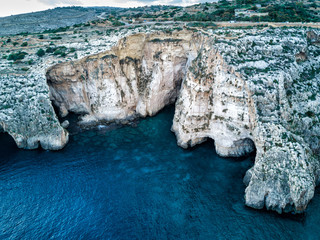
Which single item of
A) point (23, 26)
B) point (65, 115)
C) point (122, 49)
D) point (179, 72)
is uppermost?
point (23, 26)

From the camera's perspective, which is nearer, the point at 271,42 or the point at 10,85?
the point at 271,42

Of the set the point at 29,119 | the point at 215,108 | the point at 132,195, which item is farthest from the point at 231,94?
the point at 29,119

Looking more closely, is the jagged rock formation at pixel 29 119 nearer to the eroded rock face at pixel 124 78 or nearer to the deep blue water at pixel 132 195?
the deep blue water at pixel 132 195

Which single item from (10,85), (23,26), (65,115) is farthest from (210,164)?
(23,26)

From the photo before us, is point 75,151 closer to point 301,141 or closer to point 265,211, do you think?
point 265,211

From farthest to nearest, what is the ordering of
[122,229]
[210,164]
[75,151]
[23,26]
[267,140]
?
[23,26]
[75,151]
[210,164]
[267,140]
[122,229]

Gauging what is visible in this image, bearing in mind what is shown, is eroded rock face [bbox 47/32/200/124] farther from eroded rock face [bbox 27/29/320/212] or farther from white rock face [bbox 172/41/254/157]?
white rock face [bbox 172/41/254/157]

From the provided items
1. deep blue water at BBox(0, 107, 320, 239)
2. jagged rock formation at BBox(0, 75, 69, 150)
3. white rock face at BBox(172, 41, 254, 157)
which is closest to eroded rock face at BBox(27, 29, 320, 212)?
white rock face at BBox(172, 41, 254, 157)
